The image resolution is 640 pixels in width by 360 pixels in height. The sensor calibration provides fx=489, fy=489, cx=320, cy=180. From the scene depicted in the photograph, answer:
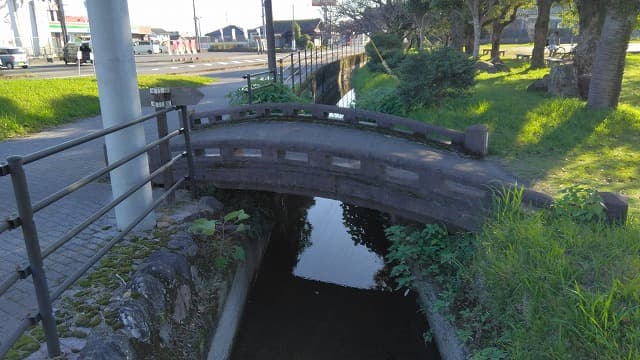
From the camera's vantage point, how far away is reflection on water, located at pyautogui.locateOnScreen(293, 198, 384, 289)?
7.54 metres

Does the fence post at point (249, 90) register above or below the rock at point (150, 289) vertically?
above

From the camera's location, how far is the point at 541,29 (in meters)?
22.3

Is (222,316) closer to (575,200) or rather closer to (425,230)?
(425,230)

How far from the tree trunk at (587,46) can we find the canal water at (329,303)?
769 cm

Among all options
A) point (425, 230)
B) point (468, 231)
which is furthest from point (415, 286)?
point (468, 231)

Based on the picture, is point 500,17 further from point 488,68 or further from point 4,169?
point 4,169

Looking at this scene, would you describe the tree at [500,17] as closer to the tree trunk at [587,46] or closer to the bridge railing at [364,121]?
the tree trunk at [587,46]

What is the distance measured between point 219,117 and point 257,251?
11.8 feet

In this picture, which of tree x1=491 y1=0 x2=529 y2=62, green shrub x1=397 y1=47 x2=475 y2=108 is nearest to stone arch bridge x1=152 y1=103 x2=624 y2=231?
green shrub x1=397 y1=47 x2=475 y2=108

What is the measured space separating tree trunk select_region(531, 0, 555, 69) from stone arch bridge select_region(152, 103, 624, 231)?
16.6 metres

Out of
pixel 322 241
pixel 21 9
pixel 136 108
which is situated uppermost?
pixel 21 9

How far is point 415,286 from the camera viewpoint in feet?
20.7

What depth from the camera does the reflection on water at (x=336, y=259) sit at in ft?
24.7

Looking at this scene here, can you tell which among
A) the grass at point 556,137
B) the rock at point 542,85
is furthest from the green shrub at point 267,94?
the rock at point 542,85
